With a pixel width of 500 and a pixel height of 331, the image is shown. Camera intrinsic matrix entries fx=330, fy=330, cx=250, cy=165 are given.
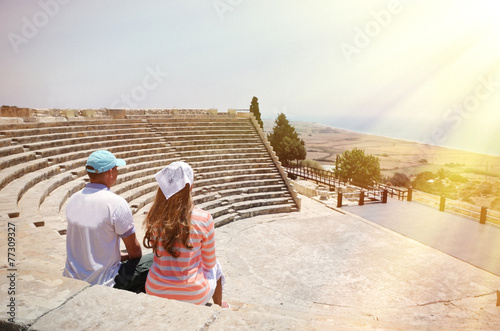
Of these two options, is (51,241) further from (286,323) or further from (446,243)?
(446,243)

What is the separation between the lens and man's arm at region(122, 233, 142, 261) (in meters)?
2.72

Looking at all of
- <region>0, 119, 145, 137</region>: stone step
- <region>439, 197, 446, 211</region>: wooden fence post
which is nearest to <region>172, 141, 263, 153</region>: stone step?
<region>0, 119, 145, 137</region>: stone step

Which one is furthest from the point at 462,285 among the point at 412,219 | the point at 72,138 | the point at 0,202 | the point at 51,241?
the point at 72,138

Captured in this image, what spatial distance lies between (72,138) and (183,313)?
1101 cm

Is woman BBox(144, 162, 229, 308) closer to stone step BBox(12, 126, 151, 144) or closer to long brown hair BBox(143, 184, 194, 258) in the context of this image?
long brown hair BBox(143, 184, 194, 258)

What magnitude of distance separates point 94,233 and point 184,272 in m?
0.77

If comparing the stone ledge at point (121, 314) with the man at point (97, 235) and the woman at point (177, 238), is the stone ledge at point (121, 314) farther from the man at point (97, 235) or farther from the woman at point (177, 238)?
the man at point (97, 235)

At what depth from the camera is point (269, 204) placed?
13359 millimetres

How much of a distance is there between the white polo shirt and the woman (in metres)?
0.30

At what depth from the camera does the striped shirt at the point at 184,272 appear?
2.50 meters

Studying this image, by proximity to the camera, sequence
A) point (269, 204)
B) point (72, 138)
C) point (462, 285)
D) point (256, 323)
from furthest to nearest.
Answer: point (269, 204) < point (72, 138) < point (462, 285) < point (256, 323)

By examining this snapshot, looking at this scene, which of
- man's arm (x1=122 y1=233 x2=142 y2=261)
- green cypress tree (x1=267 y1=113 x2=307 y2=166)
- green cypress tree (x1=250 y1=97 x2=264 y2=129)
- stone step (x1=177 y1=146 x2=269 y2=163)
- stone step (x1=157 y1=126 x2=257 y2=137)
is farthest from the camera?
green cypress tree (x1=267 y1=113 x2=307 y2=166)

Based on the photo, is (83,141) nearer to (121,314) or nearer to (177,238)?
(177,238)

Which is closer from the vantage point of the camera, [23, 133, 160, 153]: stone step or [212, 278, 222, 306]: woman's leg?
[212, 278, 222, 306]: woman's leg
